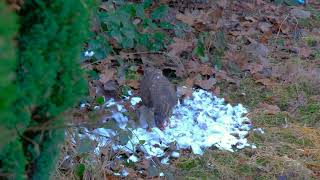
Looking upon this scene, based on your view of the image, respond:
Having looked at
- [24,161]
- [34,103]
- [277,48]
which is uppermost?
[34,103]

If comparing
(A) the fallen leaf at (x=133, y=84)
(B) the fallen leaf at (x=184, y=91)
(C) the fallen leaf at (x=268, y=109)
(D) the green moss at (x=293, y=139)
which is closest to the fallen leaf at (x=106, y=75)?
(A) the fallen leaf at (x=133, y=84)

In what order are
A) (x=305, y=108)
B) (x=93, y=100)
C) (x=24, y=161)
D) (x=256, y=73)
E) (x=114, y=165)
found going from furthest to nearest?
(x=256, y=73)
(x=305, y=108)
(x=93, y=100)
(x=114, y=165)
(x=24, y=161)

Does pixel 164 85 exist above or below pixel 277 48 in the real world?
above

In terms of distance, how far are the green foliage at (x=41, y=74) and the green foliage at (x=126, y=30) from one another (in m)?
2.24

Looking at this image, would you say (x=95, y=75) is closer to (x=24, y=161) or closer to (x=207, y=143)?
(x=207, y=143)

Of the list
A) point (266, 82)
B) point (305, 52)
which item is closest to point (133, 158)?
point (266, 82)

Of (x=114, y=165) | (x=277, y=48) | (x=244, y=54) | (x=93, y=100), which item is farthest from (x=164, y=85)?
(x=277, y=48)

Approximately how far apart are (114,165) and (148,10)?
6.71 ft

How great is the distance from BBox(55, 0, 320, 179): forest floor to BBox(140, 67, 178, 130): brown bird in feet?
0.70

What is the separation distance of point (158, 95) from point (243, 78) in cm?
97

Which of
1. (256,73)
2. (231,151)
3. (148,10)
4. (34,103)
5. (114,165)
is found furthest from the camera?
(148,10)

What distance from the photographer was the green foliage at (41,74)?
7.17 feet

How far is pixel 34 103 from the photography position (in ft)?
7.48

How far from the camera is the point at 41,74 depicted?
221cm
